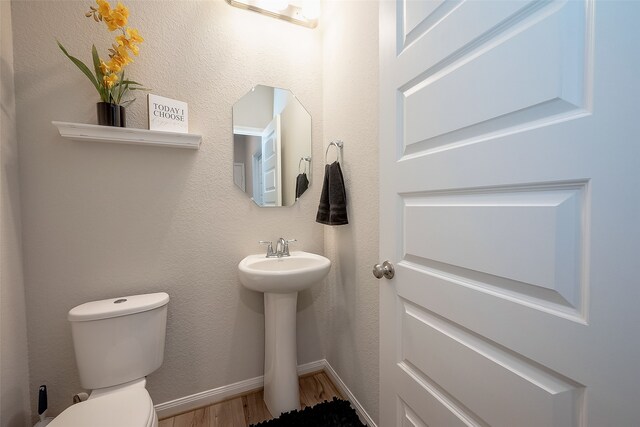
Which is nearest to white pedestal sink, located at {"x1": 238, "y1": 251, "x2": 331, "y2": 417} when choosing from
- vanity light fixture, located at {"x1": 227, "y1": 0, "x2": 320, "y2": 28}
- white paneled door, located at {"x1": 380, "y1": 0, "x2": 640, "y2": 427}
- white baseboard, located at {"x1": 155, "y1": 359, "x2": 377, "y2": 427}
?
white baseboard, located at {"x1": 155, "y1": 359, "x2": 377, "y2": 427}

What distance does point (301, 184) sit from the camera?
5.56 feet

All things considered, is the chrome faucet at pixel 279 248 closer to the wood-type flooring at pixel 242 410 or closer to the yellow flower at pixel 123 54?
the wood-type flooring at pixel 242 410

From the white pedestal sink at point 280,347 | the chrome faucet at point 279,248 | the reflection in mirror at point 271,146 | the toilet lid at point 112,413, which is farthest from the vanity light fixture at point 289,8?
the toilet lid at point 112,413

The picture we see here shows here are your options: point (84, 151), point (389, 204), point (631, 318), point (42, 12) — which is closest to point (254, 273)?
Result: point (389, 204)

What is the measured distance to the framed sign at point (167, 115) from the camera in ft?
4.31

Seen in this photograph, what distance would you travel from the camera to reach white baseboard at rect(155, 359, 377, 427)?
1.43 meters

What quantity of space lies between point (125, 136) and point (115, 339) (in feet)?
2.98

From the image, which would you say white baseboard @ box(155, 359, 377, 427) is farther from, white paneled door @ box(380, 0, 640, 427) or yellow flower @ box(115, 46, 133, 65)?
yellow flower @ box(115, 46, 133, 65)

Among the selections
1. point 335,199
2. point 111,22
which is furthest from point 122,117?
point 335,199

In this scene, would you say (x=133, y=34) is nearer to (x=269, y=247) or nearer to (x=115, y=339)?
(x=269, y=247)

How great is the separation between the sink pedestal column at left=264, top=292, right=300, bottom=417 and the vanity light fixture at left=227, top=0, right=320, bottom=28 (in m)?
1.63

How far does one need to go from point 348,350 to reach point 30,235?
5.44 feet

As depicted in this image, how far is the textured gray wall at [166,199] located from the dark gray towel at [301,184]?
0.15ft

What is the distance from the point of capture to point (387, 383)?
3.34 feet
